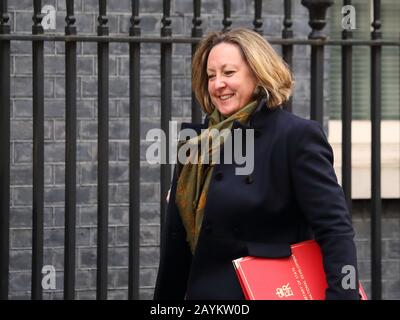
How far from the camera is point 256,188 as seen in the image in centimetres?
363

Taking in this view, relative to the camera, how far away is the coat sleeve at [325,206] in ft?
11.3

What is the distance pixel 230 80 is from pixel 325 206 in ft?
1.76

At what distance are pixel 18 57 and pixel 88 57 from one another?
1.25 feet

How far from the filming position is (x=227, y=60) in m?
3.72

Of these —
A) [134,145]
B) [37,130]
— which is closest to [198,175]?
[134,145]

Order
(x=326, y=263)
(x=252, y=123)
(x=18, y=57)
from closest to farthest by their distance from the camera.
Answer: (x=326, y=263) < (x=252, y=123) < (x=18, y=57)

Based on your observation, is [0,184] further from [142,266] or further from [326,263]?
[142,266]

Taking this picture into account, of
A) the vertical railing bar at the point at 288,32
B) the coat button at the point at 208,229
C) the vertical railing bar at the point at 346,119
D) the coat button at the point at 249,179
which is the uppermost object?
the vertical railing bar at the point at 288,32

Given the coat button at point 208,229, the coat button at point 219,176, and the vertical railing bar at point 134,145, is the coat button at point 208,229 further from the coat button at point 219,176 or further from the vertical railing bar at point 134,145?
the vertical railing bar at point 134,145

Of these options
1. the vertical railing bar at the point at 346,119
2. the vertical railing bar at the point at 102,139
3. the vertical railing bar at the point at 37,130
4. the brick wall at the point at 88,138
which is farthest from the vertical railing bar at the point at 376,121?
the brick wall at the point at 88,138

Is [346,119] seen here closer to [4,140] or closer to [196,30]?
[196,30]

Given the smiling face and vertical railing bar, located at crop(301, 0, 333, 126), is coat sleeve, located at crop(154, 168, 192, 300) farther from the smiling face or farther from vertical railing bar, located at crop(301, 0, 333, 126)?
vertical railing bar, located at crop(301, 0, 333, 126)
